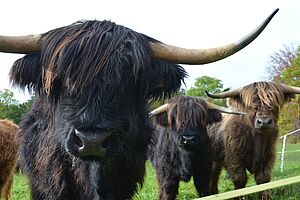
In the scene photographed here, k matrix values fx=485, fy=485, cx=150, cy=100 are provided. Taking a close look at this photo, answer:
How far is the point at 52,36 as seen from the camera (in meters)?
3.54

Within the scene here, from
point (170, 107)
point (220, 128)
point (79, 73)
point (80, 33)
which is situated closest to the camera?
point (79, 73)

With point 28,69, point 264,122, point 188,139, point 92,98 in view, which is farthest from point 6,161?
point 92,98

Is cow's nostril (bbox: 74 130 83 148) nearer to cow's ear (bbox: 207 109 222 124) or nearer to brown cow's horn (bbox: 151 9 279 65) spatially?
brown cow's horn (bbox: 151 9 279 65)

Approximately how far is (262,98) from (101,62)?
460 centimetres

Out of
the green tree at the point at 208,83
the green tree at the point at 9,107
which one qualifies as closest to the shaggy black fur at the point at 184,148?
the green tree at the point at 9,107

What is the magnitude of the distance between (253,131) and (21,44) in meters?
5.05

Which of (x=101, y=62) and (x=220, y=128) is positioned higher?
(x=101, y=62)

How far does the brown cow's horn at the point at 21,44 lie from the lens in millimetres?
3410

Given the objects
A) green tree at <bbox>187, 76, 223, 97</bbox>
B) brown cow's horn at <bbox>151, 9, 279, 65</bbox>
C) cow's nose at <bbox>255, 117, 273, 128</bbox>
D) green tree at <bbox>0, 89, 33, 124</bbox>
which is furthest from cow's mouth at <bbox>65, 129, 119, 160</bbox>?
green tree at <bbox>187, 76, 223, 97</bbox>

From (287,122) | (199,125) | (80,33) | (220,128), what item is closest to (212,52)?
(80,33)

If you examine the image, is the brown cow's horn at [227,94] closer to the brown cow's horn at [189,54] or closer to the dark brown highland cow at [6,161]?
the dark brown highland cow at [6,161]

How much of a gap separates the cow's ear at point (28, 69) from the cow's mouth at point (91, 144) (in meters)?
0.76

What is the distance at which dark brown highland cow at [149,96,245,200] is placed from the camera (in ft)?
24.1

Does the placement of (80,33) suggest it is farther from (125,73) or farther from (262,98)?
(262,98)
